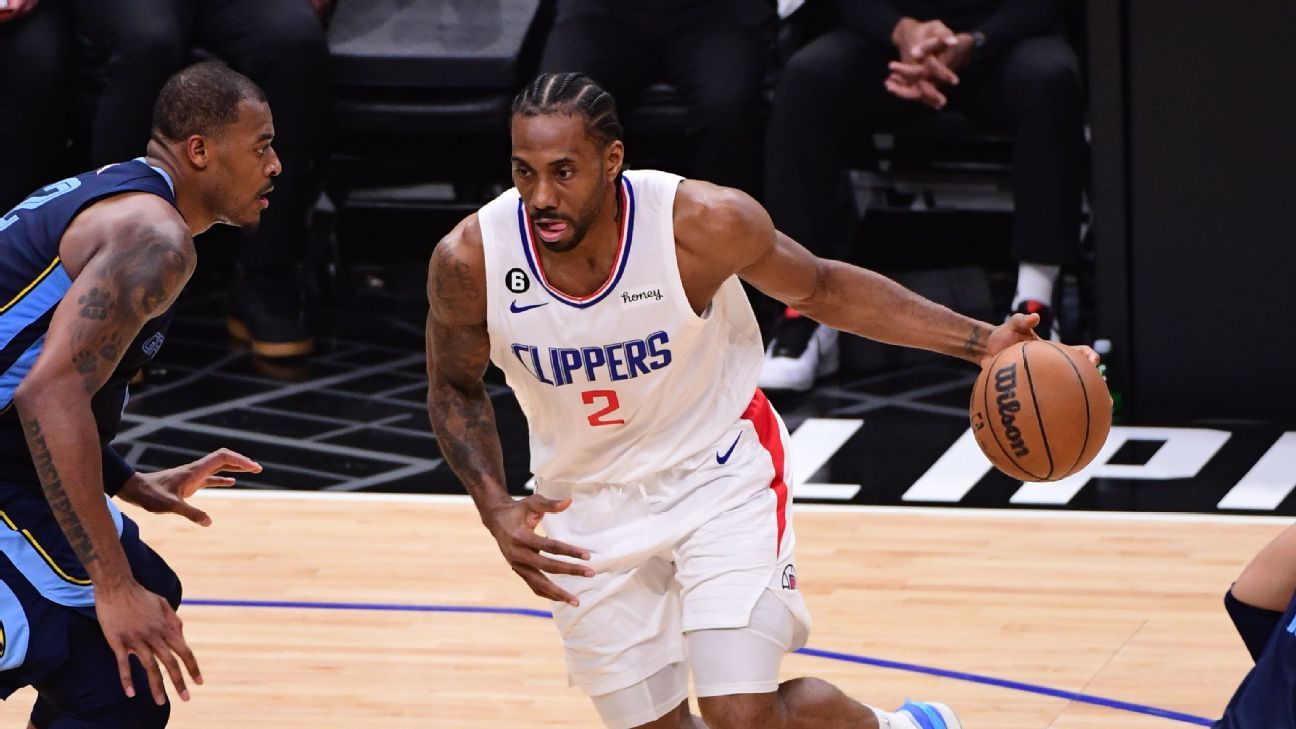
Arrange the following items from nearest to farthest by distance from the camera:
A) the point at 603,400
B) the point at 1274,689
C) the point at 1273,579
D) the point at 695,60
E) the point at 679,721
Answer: the point at 1274,689, the point at 1273,579, the point at 603,400, the point at 679,721, the point at 695,60

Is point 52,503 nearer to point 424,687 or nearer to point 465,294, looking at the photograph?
point 465,294

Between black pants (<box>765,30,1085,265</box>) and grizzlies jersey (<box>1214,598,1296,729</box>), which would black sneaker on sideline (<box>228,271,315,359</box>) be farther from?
grizzlies jersey (<box>1214,598,1296,729</box>)

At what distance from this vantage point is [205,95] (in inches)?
143

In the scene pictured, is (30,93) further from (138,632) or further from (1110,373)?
(138,632)

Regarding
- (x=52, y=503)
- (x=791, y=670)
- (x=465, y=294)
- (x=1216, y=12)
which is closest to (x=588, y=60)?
(x=1216, y=12)

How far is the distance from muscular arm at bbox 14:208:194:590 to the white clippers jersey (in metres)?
0.67

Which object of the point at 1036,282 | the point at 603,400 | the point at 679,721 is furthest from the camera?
the point at 1036,282

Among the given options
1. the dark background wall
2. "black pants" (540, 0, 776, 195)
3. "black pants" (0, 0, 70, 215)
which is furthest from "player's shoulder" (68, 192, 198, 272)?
"black pants" (0, 0, 70, 215)

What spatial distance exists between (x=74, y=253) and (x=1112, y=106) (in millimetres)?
4168

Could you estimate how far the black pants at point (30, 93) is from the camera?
7418 mm

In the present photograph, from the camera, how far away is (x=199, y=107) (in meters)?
3.64

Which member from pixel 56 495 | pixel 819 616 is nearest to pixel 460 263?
Result: pixel 56 495

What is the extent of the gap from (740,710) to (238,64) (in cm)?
467

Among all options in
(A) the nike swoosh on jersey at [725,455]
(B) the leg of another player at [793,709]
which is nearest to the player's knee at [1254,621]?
(B) the leg of another player at [793,709]
